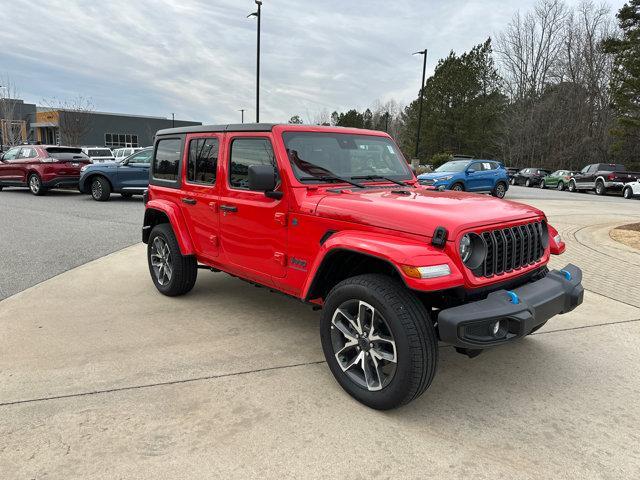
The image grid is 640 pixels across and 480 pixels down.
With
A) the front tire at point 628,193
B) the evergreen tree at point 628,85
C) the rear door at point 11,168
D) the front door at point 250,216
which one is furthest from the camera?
the evergreen tree at point 628,85

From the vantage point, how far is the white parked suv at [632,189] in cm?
2220

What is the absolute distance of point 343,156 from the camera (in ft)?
13.5

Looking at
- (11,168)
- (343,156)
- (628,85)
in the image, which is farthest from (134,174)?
(628,85)

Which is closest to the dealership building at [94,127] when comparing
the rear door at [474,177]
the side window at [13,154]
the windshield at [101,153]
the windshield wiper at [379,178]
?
the windshield at [101,153]

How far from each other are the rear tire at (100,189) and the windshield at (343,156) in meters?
12.0

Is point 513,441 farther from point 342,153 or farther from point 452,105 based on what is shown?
point 452,105

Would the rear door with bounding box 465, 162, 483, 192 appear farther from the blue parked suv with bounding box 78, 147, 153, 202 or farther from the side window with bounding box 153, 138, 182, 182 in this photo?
the side window with bounding box 153, 138, 182, 182

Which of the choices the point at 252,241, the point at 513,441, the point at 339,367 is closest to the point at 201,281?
the point at 252,241

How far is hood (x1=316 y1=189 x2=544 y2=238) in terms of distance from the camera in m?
2.90

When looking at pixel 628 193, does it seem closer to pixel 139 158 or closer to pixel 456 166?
pixel 456 166

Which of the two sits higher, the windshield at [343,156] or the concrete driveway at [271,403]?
the windshield at [343,156]

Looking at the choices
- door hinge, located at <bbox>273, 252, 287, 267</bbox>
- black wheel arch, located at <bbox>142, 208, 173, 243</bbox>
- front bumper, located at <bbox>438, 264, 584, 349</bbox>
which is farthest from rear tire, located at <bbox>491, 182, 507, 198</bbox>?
door hinge, located at <bbox>273, 252, 287, 267</bbox>

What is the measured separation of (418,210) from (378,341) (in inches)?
34.8

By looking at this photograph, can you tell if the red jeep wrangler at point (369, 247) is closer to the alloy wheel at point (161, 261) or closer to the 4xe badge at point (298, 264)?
the 4xe badge at point (298, 264)
